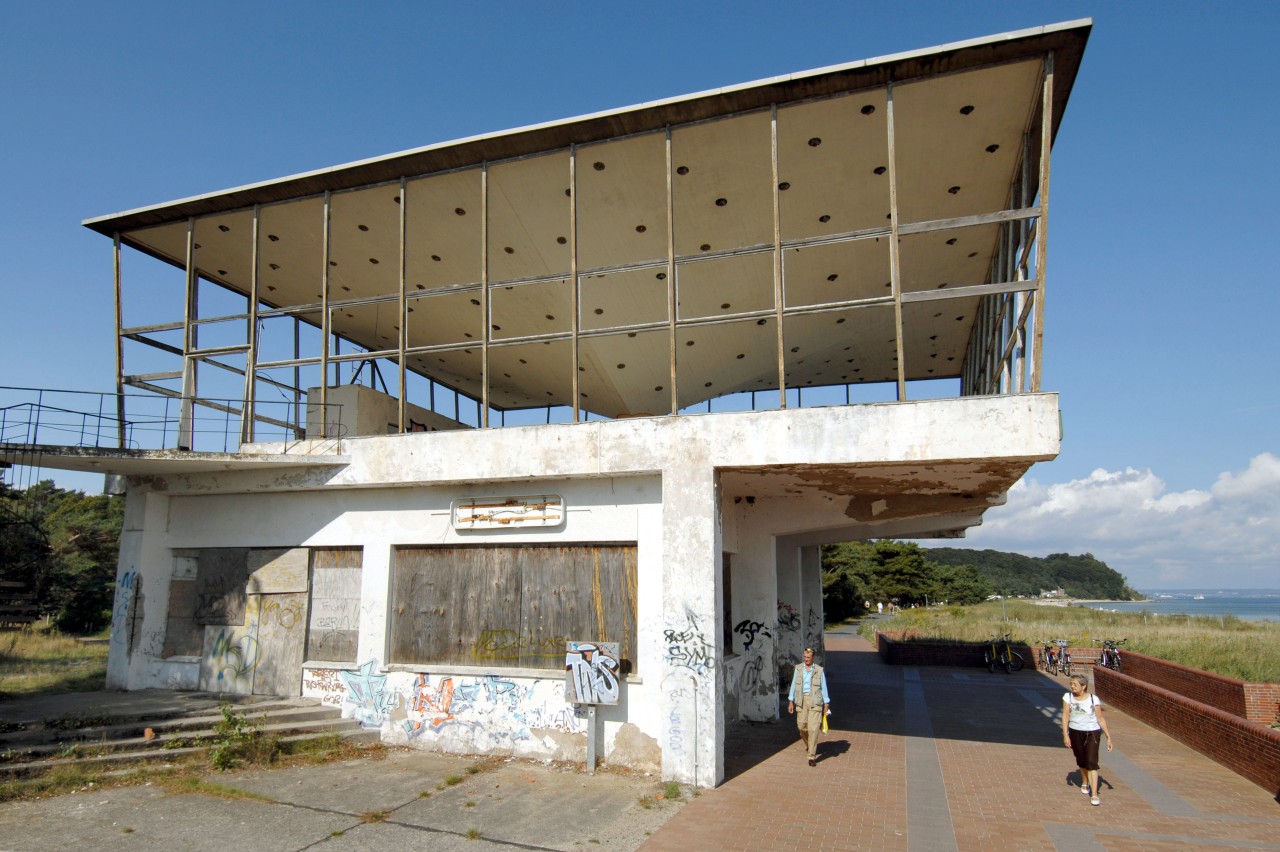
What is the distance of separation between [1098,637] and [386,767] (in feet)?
76.9

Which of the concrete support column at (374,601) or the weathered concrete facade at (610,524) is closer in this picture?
the weathered concrete facade at (610,524)

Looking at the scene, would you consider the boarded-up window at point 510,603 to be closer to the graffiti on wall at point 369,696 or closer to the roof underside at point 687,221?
the graffiti on wall at point 369,696

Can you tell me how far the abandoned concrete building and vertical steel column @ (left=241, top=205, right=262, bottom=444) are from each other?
63 millimetres

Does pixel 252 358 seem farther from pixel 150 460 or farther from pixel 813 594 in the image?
pixel 813 594

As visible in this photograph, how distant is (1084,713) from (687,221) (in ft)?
31.1

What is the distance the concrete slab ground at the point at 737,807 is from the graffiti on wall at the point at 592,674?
0.98 metres

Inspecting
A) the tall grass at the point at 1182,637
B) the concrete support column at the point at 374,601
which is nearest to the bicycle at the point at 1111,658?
the tall grass at the point at 1182,637

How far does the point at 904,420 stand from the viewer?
8961 mm

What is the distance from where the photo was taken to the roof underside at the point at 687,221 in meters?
10.2

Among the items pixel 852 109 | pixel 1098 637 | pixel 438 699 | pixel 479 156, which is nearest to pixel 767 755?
pixel 438 699

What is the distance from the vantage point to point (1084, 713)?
8773 millimetres

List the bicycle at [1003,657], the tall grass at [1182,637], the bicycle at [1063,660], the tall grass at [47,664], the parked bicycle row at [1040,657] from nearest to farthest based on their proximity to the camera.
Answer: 1. the tall grass at [47,664]
2. the tall grass at [1182,637]
3. the bicycle at [1063,660]
4. the parked bicycle row at [1040,657]
5. the bicycle at [1003,657]

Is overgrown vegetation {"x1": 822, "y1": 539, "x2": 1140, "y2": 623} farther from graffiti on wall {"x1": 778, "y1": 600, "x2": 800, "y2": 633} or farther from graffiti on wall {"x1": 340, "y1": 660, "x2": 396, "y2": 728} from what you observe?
graffiti on wall {"x1": 340, "y1": 660, "x2": 396, "y2": 728}

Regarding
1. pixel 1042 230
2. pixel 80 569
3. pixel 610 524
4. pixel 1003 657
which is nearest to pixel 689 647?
pixel 610 524
